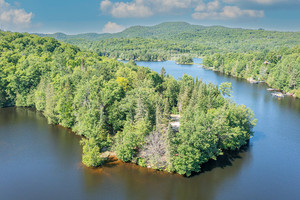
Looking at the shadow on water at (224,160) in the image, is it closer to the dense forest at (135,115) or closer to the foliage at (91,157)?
the dense forest at (135,115)

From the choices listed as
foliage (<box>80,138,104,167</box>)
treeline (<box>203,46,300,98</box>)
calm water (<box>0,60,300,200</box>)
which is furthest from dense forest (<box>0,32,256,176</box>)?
treeline (<box>203,46,300,98</box>)

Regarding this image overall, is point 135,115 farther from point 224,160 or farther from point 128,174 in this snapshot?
point 224,160

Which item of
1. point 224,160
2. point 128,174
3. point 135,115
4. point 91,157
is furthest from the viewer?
point 135,115

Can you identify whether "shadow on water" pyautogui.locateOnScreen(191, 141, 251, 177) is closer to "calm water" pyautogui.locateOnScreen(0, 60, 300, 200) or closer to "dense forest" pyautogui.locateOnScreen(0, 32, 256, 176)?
"calm water" pyautogui.locateOnScreen(0, 60, 300, 200)

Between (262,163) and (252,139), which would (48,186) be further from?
(252,139)

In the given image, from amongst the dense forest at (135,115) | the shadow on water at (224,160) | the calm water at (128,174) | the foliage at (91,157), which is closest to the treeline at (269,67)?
the dense forest at (135,115)

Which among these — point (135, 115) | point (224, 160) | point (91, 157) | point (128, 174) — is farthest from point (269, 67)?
point (91, 157)
